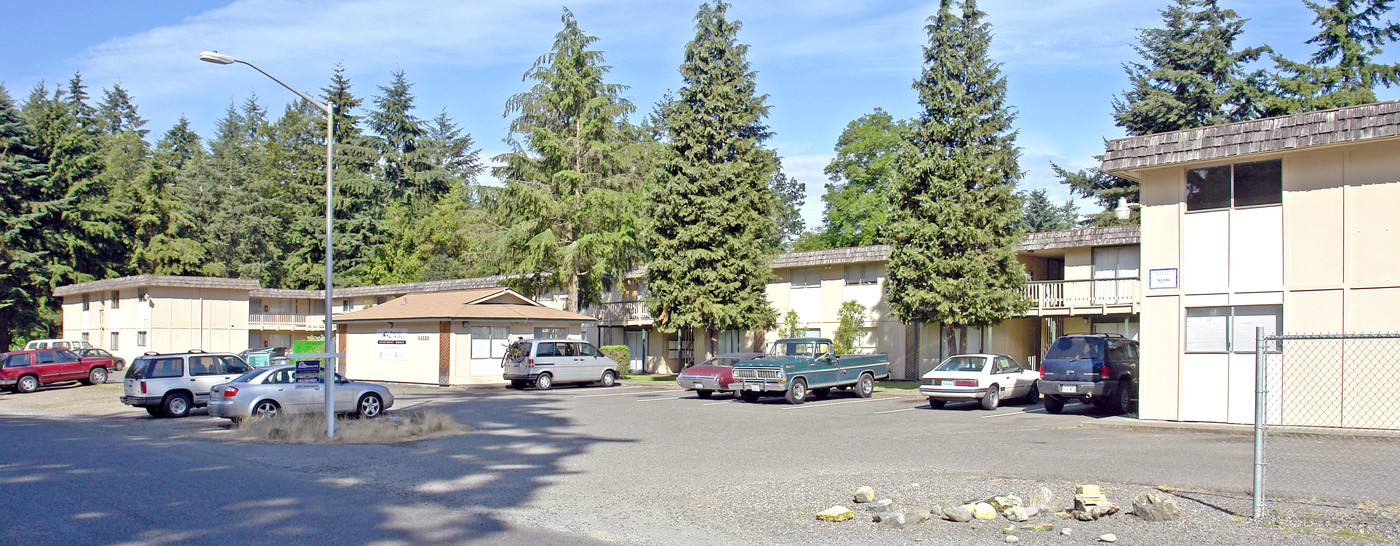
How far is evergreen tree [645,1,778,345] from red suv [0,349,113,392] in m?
20.5

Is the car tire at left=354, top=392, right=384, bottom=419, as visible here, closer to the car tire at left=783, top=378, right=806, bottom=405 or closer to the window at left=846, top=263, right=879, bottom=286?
the car tire at left=783, top=378, right=806, bottom=405

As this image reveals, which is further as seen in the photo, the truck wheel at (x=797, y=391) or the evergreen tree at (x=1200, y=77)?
the evergreen tree at (x=1200, y=77)

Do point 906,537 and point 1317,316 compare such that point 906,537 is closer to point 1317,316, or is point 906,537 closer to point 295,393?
point 1317,316

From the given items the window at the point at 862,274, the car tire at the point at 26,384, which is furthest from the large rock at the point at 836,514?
the car tire at the point at 26,384

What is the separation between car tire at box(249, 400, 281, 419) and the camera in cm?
1950

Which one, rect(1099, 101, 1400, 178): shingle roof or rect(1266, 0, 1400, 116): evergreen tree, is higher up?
rect(1266, 0, 1400, 116): evergreen tree

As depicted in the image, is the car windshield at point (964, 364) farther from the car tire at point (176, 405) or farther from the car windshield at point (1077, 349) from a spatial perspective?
the car tire at point (176, 405)

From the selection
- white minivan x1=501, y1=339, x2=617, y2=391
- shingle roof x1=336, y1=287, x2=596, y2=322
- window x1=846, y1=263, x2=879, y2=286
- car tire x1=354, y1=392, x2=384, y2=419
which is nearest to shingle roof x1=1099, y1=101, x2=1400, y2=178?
car tire x1=354, y1=392, x2=384, y2=419

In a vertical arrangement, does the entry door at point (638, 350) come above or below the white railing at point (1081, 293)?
below

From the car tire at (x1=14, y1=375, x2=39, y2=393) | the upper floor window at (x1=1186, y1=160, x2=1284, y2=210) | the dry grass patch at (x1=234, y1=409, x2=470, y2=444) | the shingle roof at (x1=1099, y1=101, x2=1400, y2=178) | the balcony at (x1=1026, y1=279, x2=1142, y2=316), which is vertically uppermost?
the shingle roof at (x1=1099, y1=101, x2=1400, y2=178)

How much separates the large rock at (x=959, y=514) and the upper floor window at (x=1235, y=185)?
40.4 ft

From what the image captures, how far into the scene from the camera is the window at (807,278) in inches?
1521

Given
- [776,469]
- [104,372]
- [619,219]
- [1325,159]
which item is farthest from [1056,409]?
[104,372]

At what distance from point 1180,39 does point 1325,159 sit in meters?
30.5
